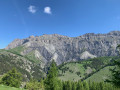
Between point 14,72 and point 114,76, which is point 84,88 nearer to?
point 14,72

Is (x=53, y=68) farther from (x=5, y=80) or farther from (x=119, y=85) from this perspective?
(x=119, y=85)

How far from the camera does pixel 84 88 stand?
12250 cm

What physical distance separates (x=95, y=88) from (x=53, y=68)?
235 ft

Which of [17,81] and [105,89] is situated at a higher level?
[17,81]

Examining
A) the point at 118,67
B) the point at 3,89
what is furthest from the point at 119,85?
the point at 3,89

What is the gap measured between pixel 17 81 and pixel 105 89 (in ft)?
303

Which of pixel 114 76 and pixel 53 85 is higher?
pixel 114 76

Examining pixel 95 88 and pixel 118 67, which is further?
pixel 95 88

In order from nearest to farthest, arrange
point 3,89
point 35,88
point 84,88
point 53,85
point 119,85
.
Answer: point 119,85 → point 3,89 → point 53,85 → point 35,88 → point 84,88

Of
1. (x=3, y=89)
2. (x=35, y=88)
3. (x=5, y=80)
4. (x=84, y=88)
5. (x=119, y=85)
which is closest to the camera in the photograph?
(x=119, y=85)

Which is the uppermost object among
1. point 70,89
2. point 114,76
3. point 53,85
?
point 114,76

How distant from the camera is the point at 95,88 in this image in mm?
114562

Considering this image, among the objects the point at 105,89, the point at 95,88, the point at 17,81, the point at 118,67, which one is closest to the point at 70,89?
the point at 95,88

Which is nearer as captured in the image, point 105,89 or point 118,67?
point 118,67
